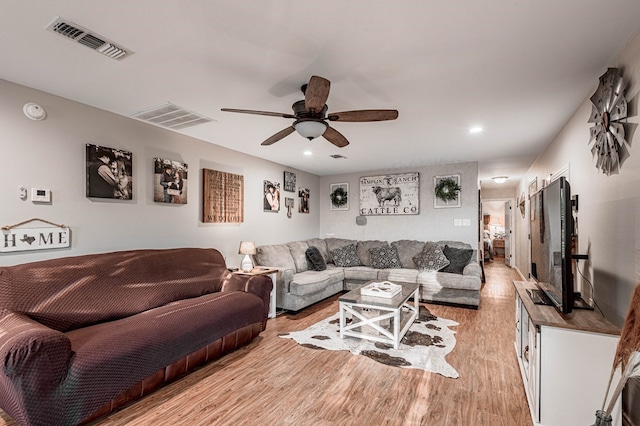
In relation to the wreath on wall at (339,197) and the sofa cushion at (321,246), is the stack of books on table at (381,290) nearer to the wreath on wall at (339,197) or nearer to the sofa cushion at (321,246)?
the sofa cushion at (321,246)

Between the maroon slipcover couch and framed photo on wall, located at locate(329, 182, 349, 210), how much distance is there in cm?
360

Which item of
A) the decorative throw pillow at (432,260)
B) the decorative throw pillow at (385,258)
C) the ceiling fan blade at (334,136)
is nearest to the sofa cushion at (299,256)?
the decorative throw pillow at (385,258)

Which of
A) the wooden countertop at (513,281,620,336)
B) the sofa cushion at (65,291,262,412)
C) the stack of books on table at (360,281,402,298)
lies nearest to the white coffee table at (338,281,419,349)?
the stack of books on table at (360,281,402,298)

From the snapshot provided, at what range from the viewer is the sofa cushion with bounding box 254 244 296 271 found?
4.76 meters

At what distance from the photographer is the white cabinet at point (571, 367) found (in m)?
1.77

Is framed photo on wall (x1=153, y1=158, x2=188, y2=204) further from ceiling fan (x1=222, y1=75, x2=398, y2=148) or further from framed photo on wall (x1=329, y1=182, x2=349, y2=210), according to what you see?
framed photo on wall (x1=329, y1=182, x2=349, y2=210)

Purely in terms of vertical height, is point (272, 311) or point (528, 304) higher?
point (528, 304)

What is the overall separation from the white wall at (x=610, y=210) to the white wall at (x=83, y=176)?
11.8ft

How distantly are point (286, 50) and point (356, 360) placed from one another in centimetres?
268

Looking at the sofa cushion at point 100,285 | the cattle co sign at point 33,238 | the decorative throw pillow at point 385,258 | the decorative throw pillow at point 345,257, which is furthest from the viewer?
the decorative throw pillow at point 345,257

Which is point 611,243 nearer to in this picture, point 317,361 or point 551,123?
point 551,123

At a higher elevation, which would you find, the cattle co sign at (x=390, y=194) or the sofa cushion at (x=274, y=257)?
the cattle co sign at (x=390, y=194)

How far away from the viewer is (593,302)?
2455 millimetres

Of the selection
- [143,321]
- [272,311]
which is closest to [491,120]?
[272,311]
